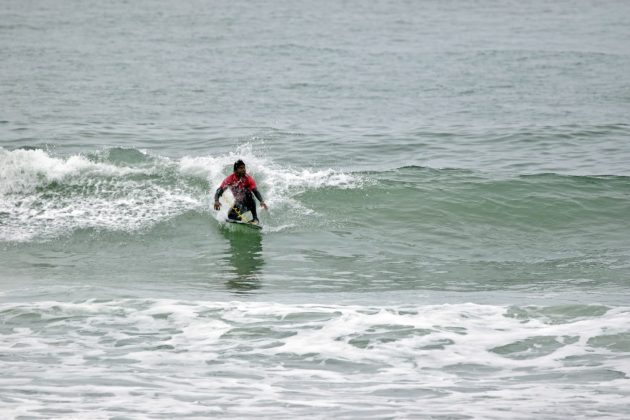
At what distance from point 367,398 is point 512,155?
1425 cm

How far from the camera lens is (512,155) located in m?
21.6

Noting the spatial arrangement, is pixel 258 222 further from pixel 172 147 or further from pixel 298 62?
pixel 298 62

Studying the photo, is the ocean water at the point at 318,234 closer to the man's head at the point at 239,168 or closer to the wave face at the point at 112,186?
the wave face at the point at 112,186

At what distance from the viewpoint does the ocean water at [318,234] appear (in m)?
8.80

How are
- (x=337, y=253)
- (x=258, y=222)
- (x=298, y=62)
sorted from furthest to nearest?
(x=298, y=62), (x=258, y=222), (x=337, y=253)

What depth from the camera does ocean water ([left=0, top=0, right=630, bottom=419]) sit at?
8.80 metres

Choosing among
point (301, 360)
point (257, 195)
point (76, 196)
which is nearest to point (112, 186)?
point (76, 196)

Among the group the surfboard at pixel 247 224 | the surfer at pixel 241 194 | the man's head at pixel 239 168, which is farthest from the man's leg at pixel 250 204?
the man's head at pixel 239 168

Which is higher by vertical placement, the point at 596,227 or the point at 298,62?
the point at 298,62

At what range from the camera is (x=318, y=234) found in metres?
16.1

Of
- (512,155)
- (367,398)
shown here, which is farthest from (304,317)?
(512,155)

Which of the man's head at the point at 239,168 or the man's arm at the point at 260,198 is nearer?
the man's arm at the point at 260,198

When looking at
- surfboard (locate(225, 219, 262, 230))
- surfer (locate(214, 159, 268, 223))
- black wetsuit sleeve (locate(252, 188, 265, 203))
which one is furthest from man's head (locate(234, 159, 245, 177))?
surfboard (locate(225, 219, 262, 230))

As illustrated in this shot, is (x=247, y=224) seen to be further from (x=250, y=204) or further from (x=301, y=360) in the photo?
(x=301, y=360)
